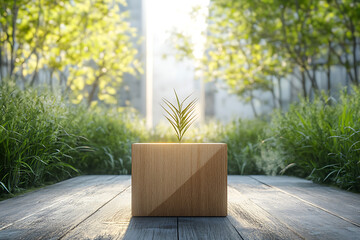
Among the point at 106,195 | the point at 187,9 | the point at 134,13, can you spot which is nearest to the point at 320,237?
the point at 106,195

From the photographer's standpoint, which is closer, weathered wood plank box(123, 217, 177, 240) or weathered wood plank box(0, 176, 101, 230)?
weathered wood plank box(123, 217, 177, 240)

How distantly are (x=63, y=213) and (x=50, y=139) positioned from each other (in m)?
1.15

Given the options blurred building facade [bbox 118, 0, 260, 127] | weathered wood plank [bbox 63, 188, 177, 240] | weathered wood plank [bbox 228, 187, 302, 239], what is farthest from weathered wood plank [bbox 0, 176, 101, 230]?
blurred building facade [bbox 118, 0, 260, 127]

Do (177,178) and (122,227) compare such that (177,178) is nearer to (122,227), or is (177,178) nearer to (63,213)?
(122,227)

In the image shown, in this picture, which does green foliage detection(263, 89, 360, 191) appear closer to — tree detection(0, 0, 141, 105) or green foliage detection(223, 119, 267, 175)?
green foliage detection(223, 119, 267, 175)

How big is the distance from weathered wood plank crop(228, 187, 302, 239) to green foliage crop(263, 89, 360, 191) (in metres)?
0.96

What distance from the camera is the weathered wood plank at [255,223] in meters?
1.46

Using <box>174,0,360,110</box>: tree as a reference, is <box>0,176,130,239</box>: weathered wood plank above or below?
below

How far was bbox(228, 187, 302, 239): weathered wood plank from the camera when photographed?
4.78ft

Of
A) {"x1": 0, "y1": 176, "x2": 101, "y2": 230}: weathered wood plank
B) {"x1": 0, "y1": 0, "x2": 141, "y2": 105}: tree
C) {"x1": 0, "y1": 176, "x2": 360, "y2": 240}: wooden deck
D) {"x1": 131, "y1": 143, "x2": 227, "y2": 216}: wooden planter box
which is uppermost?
{"x1": 0, "y1": 0, "x2": 141, "y2": 105}: tree

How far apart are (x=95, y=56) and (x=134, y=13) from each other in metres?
18.2

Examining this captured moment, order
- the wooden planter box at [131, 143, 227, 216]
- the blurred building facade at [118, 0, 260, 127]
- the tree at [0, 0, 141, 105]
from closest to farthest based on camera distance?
the wooden planter box at [131, 143, 227, 216]
the tree at [0, 0, 141, 105]
the blurred building facade at [118, 0, 260, 127]

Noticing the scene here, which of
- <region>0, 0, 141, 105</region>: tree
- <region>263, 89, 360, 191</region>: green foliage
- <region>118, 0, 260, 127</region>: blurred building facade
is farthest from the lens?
<region>118, 0, 260, 127</region>: blurred building facade

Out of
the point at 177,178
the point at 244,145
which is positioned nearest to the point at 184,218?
the point at 177,178
